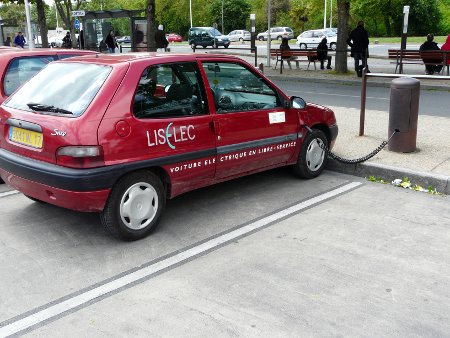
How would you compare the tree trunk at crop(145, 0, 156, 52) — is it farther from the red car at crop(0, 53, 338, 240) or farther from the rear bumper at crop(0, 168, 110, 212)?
the rear bumper at crop(0, 168, 110, 212)

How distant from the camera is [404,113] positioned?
7.01 meters

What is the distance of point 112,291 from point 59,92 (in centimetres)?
199

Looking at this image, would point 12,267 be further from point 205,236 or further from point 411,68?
point 411,68

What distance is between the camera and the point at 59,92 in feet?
16.0

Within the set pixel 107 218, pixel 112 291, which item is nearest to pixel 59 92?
pixel 107 218

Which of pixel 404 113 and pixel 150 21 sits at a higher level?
pixel 150 21

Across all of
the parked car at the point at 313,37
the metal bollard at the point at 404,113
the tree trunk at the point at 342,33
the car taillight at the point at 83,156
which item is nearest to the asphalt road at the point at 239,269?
the car taillight at the point at 83,156

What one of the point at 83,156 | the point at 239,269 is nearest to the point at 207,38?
the point at 83,156

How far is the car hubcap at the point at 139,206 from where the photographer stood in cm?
464

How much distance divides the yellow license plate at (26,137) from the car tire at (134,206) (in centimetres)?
81

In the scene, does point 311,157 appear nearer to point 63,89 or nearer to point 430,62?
point 63,89

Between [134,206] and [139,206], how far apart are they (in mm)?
57

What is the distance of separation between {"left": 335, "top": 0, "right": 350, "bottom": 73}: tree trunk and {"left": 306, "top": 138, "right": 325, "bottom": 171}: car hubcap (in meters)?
13.5

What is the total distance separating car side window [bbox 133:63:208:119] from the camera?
4.75 meters
